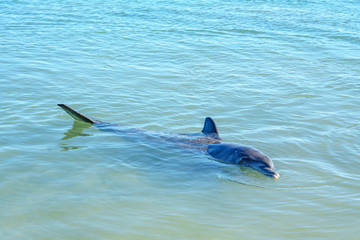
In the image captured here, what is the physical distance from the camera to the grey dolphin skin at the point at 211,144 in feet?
24.1

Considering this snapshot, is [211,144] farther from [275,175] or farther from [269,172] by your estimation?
[275,175]

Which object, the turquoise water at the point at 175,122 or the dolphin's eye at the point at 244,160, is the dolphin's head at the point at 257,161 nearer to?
the dolphin's eye at the point at 244,160

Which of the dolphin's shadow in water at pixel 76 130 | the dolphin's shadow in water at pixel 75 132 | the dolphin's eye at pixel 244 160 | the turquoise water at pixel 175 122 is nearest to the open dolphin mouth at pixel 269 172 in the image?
the turquoise water at pixel 175 122

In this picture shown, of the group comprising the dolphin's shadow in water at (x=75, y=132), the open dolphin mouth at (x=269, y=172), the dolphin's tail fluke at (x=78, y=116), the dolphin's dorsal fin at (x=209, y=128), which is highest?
the dolphin's dorsal fin at (x=209, y=128)

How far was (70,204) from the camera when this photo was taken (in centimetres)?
621

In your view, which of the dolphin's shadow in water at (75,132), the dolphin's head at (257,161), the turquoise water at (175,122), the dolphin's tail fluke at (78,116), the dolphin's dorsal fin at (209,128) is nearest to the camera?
the turquoise water at (175,122)

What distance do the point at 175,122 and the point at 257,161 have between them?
8.57 feet

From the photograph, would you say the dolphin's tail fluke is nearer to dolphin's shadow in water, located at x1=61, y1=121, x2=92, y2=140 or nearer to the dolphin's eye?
dolphin's shadow in water, located at x1=61, y1=121, x2=92, y2=140

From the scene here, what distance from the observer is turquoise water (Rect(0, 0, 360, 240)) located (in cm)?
603

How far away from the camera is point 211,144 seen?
8.01m

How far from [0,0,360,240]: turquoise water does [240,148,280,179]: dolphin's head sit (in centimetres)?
15

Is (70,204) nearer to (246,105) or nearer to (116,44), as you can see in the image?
(246,105)

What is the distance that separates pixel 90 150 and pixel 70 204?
199 cm

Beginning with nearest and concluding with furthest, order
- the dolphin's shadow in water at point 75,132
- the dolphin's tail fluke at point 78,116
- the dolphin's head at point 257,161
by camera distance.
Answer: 1. the dolphin's head at point 257,161
2. the dolphin's shadow in water at point 75,132
3. the dolphin's tail fluke at point 78,116
